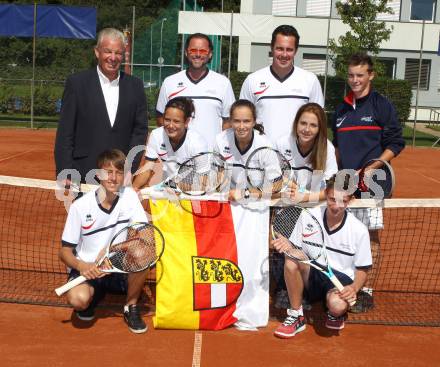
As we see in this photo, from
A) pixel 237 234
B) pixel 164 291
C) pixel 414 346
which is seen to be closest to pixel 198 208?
pixel 237 234

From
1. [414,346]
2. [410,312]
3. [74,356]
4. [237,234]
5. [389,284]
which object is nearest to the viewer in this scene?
[74,356]

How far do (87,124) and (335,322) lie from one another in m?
2.44

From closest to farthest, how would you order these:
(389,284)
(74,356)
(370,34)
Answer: (74,356)
(389,284)
(370,34)

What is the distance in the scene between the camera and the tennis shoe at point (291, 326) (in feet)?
14.8

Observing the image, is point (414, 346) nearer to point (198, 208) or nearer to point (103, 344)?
A: point (198, 208)

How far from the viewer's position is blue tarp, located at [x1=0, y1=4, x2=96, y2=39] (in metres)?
17.7

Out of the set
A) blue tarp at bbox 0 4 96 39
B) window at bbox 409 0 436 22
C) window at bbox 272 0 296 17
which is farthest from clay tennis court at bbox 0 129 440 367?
window at bbox 409 0 436 22

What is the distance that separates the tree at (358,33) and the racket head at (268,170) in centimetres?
1594

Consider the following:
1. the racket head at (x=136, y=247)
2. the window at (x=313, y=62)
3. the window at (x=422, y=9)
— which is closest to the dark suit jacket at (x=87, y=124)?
the racket head at (x=136, y=247)

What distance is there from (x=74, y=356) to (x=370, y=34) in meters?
19.0

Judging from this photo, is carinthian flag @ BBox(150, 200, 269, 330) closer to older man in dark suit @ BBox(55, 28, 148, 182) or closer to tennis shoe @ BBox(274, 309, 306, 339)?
tennis shoe @ BBox(274, 309, 306, 339)

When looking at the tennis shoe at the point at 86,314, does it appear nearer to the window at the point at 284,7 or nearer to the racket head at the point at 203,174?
the racket head at the point at 203,174

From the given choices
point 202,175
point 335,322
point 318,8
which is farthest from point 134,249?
point 318,8

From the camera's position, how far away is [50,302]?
5066mm
